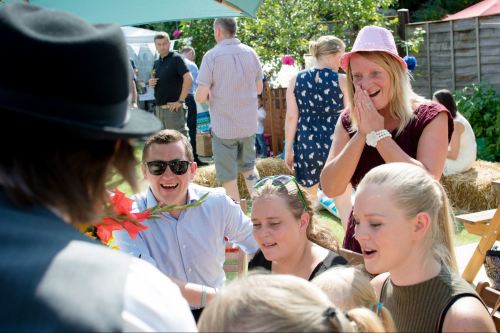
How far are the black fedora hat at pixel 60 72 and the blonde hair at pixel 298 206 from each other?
192 centimetres

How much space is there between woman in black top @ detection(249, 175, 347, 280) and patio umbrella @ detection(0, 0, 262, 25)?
2.68 feet

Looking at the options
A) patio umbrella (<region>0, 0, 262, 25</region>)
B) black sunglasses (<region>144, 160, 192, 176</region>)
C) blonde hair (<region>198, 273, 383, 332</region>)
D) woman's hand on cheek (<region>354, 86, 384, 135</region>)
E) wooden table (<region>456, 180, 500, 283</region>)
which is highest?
patio umbrella (<region>0, 0, 262, 25</region>)

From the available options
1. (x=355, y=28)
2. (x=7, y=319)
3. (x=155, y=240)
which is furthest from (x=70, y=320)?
(x=355, y=28)

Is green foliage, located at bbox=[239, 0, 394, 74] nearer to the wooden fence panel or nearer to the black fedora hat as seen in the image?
Answer: the wooden fence panel

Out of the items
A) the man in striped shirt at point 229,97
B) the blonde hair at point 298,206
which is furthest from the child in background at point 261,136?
the blonde hair at point 298,206

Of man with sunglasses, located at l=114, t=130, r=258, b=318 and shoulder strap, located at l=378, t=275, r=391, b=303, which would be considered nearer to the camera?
shoulder strap, located at l=378, t=275, r=391, b=303

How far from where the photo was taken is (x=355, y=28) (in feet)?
34.7

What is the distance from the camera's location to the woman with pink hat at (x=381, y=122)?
2.83 m

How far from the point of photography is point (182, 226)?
125 inches

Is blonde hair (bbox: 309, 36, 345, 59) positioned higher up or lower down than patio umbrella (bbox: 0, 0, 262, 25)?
lower down

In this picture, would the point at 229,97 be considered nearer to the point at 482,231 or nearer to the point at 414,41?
the point at 482,231

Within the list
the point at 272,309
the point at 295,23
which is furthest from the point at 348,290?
the point at 295,23

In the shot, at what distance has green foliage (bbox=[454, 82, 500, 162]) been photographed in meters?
9.76

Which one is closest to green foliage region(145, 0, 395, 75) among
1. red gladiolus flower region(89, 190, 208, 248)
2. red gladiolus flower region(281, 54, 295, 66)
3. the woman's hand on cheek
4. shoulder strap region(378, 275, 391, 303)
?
red gladiolus flower region(281, 54, 295, 66)
